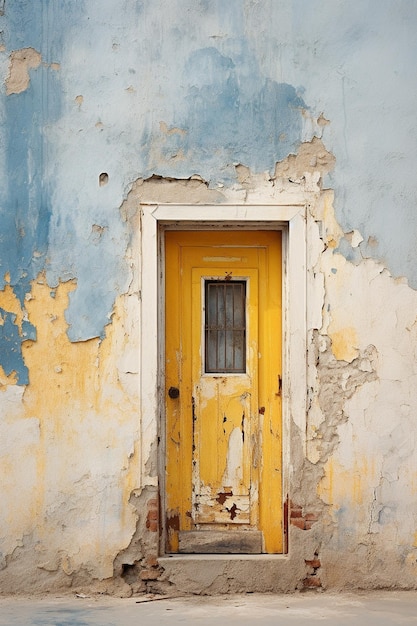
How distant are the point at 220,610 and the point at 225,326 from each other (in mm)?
1787

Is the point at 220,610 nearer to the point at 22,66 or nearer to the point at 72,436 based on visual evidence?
the point at 72,436

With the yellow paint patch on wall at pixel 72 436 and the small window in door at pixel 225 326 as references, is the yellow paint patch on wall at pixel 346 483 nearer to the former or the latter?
the small window in door at pixel 225 326

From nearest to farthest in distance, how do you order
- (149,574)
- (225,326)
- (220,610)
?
(220,610) < (149,574) < (225,326)

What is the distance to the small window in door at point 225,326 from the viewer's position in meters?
5.98

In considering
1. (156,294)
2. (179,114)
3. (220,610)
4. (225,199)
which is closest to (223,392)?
(156,294)

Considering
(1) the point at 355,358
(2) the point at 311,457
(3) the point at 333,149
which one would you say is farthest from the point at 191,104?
A: (2) the point at 311,457

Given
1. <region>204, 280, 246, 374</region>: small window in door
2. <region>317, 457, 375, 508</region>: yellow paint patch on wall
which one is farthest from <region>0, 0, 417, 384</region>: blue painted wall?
<region>317, 457, 375, 508</region>: yellow paint patch on wall

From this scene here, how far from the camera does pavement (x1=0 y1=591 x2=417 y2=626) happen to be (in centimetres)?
505

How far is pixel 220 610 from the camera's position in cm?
530

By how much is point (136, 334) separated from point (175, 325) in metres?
0.37

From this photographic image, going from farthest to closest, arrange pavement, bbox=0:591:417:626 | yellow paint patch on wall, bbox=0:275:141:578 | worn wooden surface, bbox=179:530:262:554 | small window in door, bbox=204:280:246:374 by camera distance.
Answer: small window in door, bbox=204:280:246:374
worn wooden surface, bbox=179:530:262:554
yellow paint patch on wall, bbox=0:275:141:578
pavement, bbox=0:591:417:626

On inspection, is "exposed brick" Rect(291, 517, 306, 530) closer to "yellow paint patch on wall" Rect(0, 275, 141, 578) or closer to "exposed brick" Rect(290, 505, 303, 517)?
"exposed brick" Rect(290, 505, 303, 517)

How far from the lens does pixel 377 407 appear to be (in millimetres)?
5688

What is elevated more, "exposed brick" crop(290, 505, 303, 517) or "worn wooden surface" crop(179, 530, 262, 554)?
"exposed brick" crop(290, 505, 303, 517)
